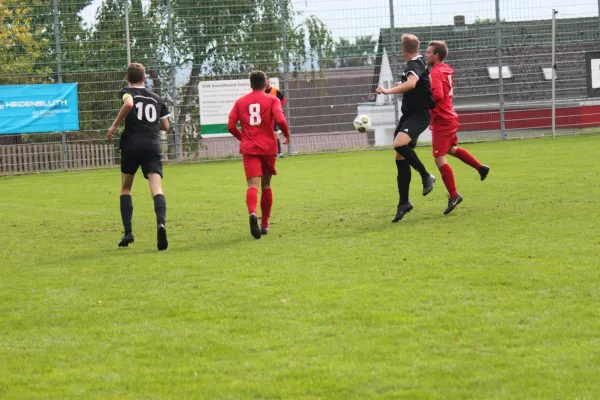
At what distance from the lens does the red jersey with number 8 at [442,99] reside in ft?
36.2

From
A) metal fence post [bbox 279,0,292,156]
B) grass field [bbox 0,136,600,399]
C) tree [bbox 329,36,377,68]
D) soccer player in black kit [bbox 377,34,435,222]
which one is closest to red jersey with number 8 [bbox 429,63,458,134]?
soccer player in black kit [bbox 377,34,435,222]

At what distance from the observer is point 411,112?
11.1 m

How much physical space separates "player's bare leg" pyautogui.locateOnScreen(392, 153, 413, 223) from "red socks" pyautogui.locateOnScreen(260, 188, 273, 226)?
4.36ft

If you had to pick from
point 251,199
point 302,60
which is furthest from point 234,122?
point 302,60

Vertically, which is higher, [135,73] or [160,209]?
[135,73]

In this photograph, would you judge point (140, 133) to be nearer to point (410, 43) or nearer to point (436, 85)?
point (410, 43)

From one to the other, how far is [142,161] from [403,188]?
2891 mm

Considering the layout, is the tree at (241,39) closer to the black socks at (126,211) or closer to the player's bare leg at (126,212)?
the player's bare leg at (126,212)

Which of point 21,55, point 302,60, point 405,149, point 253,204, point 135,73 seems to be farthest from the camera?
point 302,60

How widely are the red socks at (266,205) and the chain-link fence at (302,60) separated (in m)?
14.4

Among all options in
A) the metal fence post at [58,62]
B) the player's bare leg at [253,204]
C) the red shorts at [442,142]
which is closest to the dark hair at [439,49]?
the red shorts at [442,142]

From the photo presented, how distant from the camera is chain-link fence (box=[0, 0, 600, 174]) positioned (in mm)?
24922

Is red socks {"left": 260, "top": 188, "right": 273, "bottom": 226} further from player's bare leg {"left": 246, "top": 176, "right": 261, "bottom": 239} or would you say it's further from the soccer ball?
the soccer ball

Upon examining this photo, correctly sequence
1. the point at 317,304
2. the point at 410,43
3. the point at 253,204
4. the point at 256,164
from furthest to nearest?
the point at 410,43
the point at 256,164
the point at 253,204
the point at 317,304
